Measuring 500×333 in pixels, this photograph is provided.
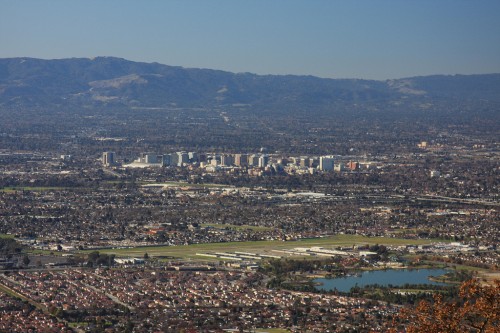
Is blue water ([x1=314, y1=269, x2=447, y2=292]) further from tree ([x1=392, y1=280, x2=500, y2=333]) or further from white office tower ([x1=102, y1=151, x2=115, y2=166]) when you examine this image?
white office tower ([x1=102, y1=151, x2=115, y2=166])

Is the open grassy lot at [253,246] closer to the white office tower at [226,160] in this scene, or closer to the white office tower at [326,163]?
the white office tower at [326,163]

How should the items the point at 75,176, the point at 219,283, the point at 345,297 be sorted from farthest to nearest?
the point at 75,176, the point at 219,283, the point at 345,297

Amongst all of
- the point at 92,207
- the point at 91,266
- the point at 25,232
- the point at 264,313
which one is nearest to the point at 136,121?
the point at 92,207

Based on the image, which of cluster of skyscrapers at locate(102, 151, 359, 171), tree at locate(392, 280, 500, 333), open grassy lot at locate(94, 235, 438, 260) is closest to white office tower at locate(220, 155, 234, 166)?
cluster of skyscrapers at locate(102, 151, 359, 171)

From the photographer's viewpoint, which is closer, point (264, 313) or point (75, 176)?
point (264, 313)

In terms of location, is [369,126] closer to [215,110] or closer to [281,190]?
[215,110]

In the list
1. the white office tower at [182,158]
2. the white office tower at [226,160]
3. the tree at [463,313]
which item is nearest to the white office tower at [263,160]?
the white office tower at [226,160]
